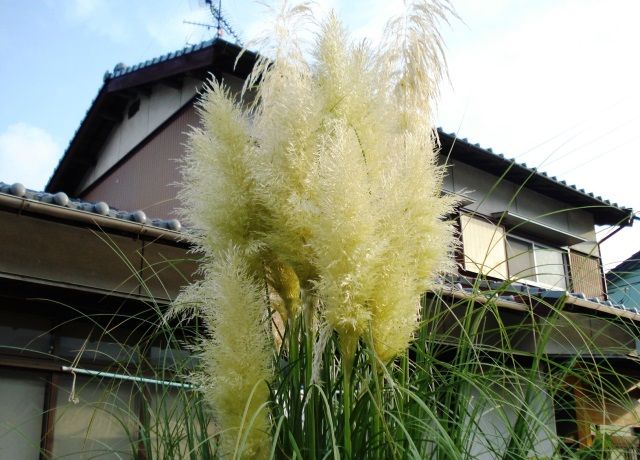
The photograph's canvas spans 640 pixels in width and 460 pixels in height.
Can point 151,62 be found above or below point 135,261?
above

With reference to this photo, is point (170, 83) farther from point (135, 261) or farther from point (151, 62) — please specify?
point (135, 261)

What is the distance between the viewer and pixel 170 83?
1025 cm

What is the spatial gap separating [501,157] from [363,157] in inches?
365

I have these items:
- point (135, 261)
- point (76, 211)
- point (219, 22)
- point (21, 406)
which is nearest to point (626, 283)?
point (76, 211)

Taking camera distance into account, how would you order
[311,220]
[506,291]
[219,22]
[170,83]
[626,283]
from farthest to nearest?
[219,22] < [170,83] < [626,283] < [506,291] < [311,220]

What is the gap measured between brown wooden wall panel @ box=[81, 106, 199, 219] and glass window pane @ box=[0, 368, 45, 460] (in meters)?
3.92

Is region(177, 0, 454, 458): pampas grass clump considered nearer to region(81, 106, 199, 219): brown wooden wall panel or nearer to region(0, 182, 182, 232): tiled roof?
region(0, 182, 182, 232): tiled roof

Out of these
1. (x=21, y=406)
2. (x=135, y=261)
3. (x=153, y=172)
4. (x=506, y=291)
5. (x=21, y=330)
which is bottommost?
(x=21, y=406)

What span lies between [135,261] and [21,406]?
1.12 meters

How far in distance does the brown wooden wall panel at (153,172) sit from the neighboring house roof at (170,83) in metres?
0.64

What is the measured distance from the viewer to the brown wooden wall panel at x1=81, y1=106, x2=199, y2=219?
9602 millimetres

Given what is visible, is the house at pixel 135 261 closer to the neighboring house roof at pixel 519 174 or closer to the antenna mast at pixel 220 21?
the neighboring house roof at pixel 519 174

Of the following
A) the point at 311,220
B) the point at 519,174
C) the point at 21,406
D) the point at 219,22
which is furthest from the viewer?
the point at 219,22

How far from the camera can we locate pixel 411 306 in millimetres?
1816
